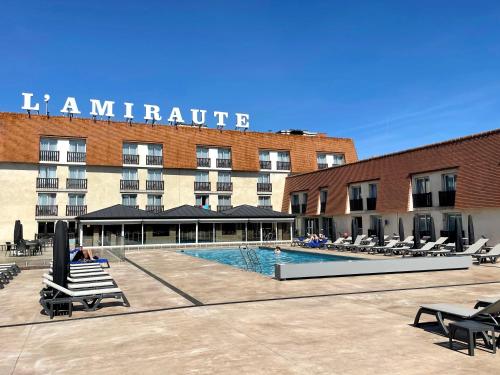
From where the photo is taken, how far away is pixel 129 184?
45156 mm

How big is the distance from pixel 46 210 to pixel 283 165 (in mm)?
26008

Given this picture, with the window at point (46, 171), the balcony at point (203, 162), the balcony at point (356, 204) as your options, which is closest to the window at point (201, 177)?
the balcony at point (203, 162)

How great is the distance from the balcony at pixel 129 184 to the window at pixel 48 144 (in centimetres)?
724

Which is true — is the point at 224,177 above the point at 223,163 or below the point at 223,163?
below

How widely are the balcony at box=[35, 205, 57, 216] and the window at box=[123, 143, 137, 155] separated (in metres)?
8.77

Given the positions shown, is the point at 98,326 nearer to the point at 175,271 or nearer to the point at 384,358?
the point at 384,358

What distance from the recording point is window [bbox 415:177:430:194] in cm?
3264

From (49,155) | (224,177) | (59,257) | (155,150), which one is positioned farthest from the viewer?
(224,177)

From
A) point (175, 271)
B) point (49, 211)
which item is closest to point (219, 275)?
point (175, 271)

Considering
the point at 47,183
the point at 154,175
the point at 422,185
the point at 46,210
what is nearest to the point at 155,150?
the point at 154,175

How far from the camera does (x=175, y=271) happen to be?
19.5 meters

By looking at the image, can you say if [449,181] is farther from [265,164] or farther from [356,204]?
[265,164]

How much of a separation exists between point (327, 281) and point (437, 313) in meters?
→ 7.64

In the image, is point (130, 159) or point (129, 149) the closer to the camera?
point (130, 159)
